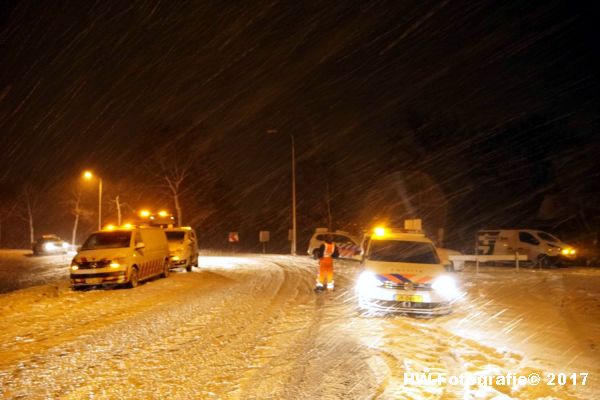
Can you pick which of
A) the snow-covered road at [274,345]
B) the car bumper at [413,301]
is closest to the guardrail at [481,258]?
the snow-covered road at [274,345]

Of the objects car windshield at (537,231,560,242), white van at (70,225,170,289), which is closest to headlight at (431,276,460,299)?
white van at (70,225,170,289)

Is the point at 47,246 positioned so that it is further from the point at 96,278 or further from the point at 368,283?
the point at 368,283

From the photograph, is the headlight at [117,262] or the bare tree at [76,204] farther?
the bare tree at [76,204]

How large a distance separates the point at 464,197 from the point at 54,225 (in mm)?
52110

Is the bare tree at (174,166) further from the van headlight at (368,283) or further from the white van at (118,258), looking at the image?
the van headlight at (368,283)

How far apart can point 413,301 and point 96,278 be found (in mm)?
9085

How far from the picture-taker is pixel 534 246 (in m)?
24.2

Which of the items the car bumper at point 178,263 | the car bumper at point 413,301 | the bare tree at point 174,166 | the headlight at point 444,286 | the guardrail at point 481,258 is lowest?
the car bumper at point 413,301

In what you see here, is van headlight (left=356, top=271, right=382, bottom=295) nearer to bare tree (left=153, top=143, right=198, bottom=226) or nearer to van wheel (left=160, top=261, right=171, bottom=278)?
van wheel (left=160, top=261, right=171, bottom=278)

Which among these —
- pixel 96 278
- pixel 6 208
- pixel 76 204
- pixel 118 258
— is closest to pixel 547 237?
pixel 118 258

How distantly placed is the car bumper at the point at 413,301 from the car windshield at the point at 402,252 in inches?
51.7

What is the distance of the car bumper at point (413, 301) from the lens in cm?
1014

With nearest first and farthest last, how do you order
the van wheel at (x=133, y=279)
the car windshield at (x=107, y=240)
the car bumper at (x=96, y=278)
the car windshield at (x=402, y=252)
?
the car windshield at (x=402, y=252)
the car bumper at (x=96, y=278)
the van wheel at (x=133, y=279)
the car windshield at (x=107, y=240)

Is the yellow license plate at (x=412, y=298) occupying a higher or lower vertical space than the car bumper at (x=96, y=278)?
lower
